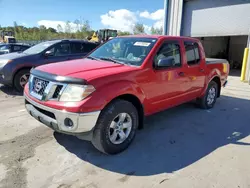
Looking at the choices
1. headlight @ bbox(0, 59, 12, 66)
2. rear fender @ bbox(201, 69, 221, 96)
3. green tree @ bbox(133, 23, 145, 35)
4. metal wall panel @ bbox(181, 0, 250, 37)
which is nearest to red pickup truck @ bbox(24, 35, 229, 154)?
rear fender @ bbox(201, 69, 221, 96)

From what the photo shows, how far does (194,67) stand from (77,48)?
456 cm

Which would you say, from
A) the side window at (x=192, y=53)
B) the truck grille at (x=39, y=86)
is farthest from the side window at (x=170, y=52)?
the truck grille at (x=39, y=86)

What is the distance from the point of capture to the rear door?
449 cm

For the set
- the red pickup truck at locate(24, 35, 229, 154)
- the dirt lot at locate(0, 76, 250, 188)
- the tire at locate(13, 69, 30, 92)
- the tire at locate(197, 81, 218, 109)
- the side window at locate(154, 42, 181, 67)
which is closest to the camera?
the dirt lot at locate(0, 76, 250, 188)

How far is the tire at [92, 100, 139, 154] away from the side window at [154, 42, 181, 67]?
105 cm

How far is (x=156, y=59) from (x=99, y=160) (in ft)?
6.29

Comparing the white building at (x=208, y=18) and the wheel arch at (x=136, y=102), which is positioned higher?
the white building at (x=208, y=18)

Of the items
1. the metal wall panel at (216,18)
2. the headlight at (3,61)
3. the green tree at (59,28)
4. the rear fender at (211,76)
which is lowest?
the rear fender at (211,76)

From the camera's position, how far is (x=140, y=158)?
3.12m

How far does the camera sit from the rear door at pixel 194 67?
4488 millimetres

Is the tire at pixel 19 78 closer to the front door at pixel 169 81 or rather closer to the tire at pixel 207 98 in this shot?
the front door at pixel 169 81

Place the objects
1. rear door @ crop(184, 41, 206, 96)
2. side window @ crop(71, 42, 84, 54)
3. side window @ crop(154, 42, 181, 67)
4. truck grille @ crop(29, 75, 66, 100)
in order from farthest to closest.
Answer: side window @ crop(71, 42, 84, 54) → rear door @ crop(184, 41, 206, 96) → side window @ crop(154, 42, 181, 67) → truck grille @ crop(29, 75, 66, 100)

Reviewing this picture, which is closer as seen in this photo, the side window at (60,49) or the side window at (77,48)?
the side window at (60,49)

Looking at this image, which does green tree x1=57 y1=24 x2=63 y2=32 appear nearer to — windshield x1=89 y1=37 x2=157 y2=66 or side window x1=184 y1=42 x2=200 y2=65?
windshield x1=89 y1=37 x2=157 y2=66
